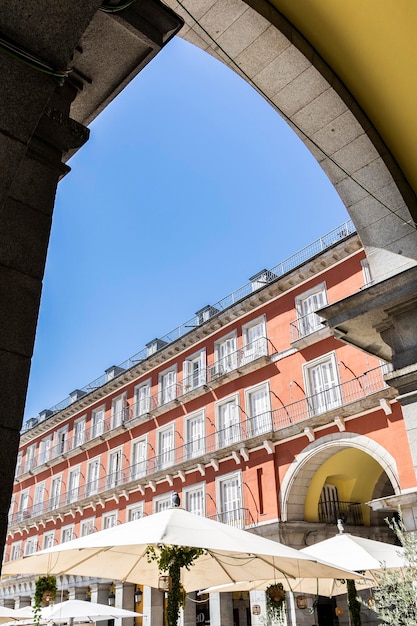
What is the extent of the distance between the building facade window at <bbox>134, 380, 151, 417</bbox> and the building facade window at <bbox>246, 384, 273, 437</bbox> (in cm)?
644

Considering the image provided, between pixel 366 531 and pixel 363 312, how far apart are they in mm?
16622

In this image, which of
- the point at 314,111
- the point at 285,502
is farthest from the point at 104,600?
the point at 314,111

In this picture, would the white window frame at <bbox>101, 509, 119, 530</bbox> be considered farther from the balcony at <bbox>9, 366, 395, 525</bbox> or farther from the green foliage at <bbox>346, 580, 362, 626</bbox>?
the green foliage at <bbox>346, 580, 362, 626</bbox>

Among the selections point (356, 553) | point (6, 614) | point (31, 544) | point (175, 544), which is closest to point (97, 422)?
point (31, 544)

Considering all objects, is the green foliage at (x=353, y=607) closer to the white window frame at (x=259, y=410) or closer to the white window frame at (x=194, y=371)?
the white window frame at (x=259, y=410)

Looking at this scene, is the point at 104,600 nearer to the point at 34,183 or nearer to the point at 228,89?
the point at 228,89

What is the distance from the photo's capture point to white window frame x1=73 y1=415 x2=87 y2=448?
29.0 m

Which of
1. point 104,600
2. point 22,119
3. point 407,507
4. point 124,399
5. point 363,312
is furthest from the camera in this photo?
point 124,399

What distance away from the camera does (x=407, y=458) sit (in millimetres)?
14812

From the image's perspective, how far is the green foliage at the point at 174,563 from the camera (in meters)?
6.23

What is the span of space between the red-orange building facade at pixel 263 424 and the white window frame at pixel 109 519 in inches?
3.2

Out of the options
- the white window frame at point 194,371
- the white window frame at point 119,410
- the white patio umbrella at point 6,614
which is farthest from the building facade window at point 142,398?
the white patio umbrella at point 6,614

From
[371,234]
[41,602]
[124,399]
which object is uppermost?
[124,399]

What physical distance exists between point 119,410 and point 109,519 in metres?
5.09
